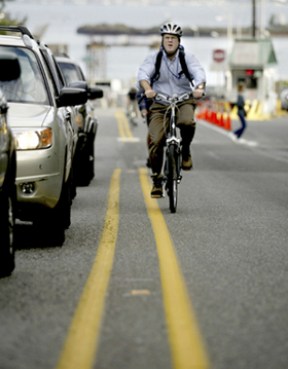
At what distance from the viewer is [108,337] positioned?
633 centimetres

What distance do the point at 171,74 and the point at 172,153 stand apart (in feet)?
3.08

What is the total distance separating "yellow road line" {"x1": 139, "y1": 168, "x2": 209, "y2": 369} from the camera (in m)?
5.76

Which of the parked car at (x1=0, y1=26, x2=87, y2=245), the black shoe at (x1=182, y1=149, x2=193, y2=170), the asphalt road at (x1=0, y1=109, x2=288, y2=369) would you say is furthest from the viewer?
the black shoe at (x1=182, y1=149, x2=193, y2=170)

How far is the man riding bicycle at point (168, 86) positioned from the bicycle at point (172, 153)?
9 centimetres

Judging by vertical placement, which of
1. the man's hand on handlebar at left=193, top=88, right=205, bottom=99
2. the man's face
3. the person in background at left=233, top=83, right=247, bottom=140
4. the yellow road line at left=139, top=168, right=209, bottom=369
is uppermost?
the man's face

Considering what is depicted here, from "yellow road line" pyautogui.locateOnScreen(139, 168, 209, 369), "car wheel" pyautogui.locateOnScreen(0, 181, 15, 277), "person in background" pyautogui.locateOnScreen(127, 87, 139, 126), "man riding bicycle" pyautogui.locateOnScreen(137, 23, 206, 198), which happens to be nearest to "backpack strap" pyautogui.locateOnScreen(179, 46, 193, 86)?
"man riding bicycle" pyautogui.locateOnScreen(137, 23, 206, 198)

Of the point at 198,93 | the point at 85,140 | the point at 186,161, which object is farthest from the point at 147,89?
the point at 85,140

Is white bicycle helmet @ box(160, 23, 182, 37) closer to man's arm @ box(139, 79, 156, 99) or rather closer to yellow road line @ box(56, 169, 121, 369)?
man's arm @ box(139, 79, 156, 99)

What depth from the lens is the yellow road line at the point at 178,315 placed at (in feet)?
18.9

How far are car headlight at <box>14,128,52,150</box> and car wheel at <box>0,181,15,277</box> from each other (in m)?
1.59

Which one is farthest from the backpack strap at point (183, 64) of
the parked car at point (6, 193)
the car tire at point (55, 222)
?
the parked car at point (6, 193)

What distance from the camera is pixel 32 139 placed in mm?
10398

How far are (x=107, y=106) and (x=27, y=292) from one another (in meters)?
101

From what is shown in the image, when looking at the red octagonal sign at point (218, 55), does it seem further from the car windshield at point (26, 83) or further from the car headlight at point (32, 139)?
the car headlight at point (32, 139)
